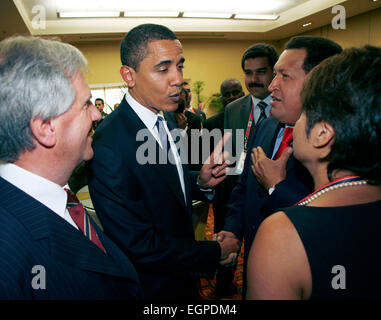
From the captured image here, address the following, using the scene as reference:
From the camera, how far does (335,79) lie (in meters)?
0.84

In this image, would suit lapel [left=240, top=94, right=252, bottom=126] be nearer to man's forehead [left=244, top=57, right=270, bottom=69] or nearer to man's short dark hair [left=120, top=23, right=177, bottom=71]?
man's forehead [left=244, top=57, right=270, bottom=69]

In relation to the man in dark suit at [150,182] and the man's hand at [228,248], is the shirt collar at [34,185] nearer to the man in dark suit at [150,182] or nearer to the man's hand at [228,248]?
the man in dark suit at [150,182]

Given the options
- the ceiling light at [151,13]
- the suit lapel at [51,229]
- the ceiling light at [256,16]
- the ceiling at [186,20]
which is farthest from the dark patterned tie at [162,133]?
the ceiling light at [256,16]

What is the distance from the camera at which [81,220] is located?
1.00 metres

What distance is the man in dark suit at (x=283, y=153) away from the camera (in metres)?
1.40

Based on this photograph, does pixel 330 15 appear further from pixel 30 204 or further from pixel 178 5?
pixel 30 204

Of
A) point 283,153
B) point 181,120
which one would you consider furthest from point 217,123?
point 283,153

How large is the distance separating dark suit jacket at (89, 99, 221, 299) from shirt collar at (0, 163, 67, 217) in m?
0.32

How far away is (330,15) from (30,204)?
915 centimetres

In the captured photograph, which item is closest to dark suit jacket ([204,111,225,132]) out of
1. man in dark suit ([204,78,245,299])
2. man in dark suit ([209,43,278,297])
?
man in dark suit ([204,78,245,299])

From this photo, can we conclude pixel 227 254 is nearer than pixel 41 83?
No

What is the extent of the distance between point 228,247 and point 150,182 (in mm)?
642

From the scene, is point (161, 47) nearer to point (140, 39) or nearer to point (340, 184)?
point (140, 39)
